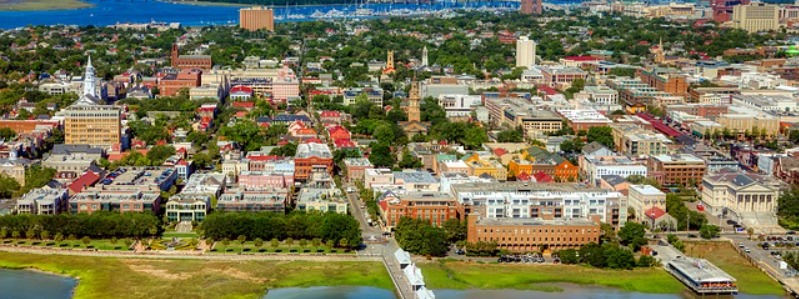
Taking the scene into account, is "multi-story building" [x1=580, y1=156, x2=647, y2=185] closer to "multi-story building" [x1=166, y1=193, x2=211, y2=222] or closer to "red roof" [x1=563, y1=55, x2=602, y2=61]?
"multi-story building" [x1=166, y1=193, x2=211, y2=222]

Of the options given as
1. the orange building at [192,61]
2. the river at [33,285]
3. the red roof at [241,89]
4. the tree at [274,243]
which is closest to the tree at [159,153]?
the tree at [274,243]

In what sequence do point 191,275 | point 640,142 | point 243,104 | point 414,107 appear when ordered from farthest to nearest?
point 243,104 < point 414,107 < point 640,142 < point 191,275

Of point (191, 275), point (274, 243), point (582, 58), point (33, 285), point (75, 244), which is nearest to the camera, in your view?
point (33, 285)

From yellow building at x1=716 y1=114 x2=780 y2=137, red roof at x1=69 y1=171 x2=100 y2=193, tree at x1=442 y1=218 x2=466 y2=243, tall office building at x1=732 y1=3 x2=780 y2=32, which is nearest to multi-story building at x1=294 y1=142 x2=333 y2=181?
red roof at x1=69 y1=171 x2=100 y2=193

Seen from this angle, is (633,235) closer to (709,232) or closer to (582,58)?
(709,232)

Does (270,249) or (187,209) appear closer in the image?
(270,249)

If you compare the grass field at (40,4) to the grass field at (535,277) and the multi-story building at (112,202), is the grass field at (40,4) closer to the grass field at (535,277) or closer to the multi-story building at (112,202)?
the multi-story building at (112,202)

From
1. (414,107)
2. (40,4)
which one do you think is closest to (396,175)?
(414,107)

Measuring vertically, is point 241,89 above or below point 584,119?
above
